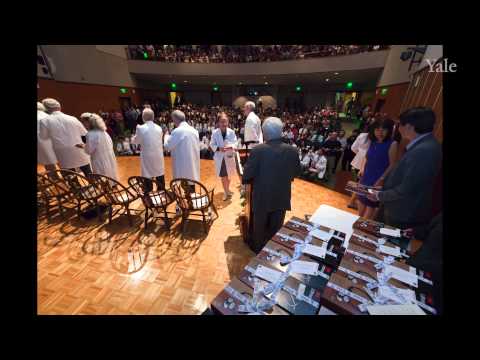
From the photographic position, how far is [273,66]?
35.3 ft

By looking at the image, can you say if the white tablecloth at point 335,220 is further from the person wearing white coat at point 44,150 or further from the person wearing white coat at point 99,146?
the person wearing white coat at point 44,150

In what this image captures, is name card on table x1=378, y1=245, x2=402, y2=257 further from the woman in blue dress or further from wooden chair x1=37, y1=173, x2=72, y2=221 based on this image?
wooden chair x1=37, y1=173, x2=72, y2=221

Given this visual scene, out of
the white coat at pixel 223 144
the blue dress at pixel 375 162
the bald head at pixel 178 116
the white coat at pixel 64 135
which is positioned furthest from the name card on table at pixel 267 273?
the white coat at pixel 64 135

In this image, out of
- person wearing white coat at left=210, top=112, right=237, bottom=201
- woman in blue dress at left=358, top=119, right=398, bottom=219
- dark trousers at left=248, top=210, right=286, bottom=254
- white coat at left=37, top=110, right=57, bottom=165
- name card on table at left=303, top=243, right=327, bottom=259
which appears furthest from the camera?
white coat at left=37, top=110, right=57, bottom=165

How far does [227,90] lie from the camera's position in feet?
54.3

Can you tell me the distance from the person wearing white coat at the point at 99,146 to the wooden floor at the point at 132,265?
82 centimetres

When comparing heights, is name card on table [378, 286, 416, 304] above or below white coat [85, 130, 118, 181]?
below

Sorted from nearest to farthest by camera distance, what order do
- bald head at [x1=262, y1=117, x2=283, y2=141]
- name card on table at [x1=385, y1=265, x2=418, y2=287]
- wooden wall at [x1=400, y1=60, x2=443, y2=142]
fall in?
name card on table at [x1=385, y1=265, x2=418, y2=287] → bald head at [x1=262, y1=117, x2=283, y2=141] → wooden wall at [x1=400, y1=60, x2=443, y2=142]

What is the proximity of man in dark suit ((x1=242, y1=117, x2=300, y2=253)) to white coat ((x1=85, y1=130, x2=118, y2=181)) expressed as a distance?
2325 mm

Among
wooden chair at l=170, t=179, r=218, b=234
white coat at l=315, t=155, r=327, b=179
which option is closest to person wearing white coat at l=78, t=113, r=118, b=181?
wooden chair at l=170, t=179, r=218, b=234

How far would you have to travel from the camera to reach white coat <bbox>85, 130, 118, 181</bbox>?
8.97 ft

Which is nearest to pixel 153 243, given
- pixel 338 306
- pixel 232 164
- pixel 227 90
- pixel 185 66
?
pixel 232 164

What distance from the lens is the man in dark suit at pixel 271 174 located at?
1712 millimetres

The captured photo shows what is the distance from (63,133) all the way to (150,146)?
1.40 metres
